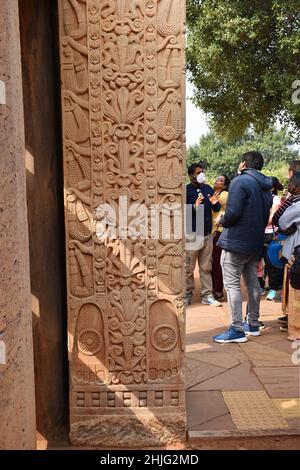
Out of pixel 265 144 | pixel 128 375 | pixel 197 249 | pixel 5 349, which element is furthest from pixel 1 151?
pixel 265 144

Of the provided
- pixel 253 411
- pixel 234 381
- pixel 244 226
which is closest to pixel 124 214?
pixel 253 411

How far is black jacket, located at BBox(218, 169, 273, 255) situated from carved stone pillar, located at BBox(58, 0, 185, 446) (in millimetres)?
1718

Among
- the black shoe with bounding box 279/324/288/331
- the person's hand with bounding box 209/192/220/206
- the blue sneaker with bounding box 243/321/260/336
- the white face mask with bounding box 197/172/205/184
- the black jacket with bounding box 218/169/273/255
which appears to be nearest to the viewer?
the black jacket with bounding box 218/169/273/255

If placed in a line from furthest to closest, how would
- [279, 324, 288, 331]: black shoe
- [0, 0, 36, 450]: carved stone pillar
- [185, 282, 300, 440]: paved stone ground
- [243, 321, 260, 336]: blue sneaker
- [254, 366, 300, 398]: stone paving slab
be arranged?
[279, 324, 288, 331]: black shoe, [243, 321, 260, 336]: blue sneaker, [254, 366, 300, 398]: stone paving slab, [185, 282, 300, 440]: paved stone ground, [0, 0, 36, 450]: carved stone pillar

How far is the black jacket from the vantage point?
446 centimetres

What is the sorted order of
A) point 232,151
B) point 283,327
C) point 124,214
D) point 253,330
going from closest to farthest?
→ point 124,214 → point 253,330 → point 283,327 → point 232,151

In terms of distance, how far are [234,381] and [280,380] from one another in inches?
14.7

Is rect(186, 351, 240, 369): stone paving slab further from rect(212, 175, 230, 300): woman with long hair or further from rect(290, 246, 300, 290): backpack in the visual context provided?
rect(212, 175, 230, 300): woman with long hair

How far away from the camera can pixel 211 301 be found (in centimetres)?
630

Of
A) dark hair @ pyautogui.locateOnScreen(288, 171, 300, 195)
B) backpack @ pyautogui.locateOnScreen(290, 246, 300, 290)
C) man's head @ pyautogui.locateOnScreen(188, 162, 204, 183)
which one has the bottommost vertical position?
backpack @ pyautogui.locateOnScreen(290, 246, 300, 290)

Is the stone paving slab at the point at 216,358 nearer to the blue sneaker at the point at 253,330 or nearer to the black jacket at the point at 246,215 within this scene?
the blue sneaker at the point at 253,330

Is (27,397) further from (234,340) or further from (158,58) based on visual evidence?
(234,340)

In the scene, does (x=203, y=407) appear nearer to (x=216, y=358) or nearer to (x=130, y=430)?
(x=130, y=430)

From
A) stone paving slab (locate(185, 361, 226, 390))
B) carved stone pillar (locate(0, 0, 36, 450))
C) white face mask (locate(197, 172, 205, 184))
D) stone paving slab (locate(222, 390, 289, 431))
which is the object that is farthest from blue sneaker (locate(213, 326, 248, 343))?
carved stone pillar (locate(0, 0, 36, 450))
